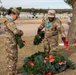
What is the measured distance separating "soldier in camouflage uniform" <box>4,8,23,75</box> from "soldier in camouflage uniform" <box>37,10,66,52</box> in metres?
1.36

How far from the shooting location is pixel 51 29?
888cm

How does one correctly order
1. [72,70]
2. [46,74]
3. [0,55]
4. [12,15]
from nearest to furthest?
[12,15] → [46,74] → [72,70] → [0,55]

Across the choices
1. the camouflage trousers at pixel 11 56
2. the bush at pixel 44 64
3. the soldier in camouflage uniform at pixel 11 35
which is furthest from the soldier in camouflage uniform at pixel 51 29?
the camouflage trousers at pixel 11 56

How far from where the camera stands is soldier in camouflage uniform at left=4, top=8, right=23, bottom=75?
740cm

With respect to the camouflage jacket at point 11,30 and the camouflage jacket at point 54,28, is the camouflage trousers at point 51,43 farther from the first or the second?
the camouflage jacket at point 11,30

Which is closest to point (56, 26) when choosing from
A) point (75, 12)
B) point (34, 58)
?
point (34, 58)

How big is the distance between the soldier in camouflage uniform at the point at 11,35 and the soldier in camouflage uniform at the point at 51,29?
4.47 ft

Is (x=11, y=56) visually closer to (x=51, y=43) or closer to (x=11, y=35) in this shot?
(x=11, y=35)

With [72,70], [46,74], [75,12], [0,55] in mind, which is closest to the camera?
[46,74]

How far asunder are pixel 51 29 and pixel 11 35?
1642mm

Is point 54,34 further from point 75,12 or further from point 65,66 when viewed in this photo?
point 75,12

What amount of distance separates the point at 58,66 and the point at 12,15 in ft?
6.25

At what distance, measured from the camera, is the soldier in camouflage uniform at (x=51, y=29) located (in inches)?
341

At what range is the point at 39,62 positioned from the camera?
8.13 metres
